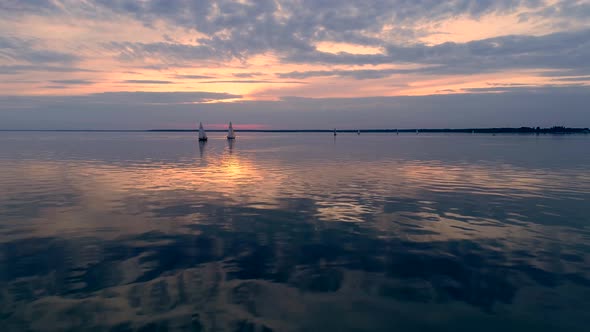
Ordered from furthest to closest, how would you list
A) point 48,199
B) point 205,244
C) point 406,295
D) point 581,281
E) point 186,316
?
point 48,199 < point 205,244 < point 581,281 < point 406,295 < point 186,316

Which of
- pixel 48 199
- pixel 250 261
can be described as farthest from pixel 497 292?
pixel 48 199

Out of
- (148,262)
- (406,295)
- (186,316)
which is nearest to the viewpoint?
(186,316)

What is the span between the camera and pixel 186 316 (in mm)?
9047

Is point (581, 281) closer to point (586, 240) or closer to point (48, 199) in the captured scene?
point (586, 240)

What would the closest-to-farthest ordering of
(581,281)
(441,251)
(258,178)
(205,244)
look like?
(581,281)
(441,251)
(205,244)
(258,178)

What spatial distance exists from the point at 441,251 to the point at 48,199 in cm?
2378

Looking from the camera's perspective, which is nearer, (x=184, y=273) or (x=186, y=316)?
(x=186, y=316)

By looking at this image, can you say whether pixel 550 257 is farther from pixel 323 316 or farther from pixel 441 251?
pixel 323 316

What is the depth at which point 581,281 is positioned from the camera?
36.1 ft

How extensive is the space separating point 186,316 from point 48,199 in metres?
19.8

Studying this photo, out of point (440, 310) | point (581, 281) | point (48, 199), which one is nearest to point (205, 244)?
point (440, 310)

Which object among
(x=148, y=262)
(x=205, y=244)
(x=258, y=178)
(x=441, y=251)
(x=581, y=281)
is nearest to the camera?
(x=581, y=281)

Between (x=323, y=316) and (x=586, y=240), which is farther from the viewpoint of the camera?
(x=586, y=240)

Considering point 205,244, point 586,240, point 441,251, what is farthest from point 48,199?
point 586,240
